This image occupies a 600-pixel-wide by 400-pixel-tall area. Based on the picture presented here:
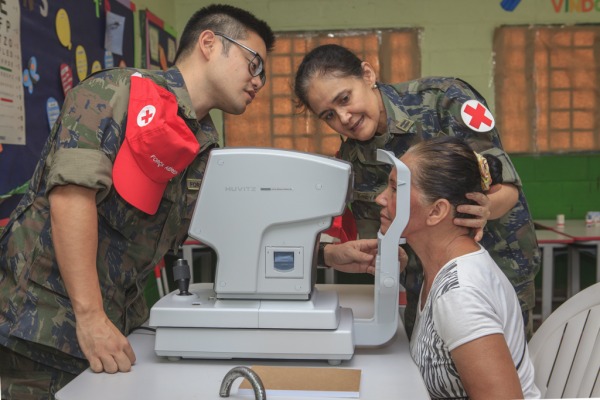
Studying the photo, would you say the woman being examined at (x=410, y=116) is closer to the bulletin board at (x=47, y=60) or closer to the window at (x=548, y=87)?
the bulletin board at (x=47, y=60)

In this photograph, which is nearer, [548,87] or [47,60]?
[47,60]

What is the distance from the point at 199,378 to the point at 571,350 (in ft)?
2.76

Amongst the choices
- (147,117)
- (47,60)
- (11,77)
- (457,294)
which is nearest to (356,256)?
(457,294)

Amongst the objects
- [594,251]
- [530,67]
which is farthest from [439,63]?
[594,251]

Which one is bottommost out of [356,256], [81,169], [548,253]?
[548,253]

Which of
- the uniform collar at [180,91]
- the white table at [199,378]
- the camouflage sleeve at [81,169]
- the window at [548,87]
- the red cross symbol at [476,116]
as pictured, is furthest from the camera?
the window at [548,87]

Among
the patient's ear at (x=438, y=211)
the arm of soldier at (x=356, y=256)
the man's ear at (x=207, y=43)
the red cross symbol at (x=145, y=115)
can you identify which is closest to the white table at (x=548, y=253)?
the arm of soldier at (x=356, y=256)

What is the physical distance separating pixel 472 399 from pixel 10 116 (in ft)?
6.38

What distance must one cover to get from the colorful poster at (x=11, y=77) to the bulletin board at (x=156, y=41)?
161 cm

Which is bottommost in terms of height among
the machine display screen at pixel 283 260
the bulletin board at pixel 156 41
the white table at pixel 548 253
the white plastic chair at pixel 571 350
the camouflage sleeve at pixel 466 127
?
the white table at pixel 548 253

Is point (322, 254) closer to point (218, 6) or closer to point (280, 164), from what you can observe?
point (280, 164)

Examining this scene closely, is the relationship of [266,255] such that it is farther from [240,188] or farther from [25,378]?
[25,378]

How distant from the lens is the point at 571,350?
56.2 inches

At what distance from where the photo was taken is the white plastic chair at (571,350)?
1.37m
